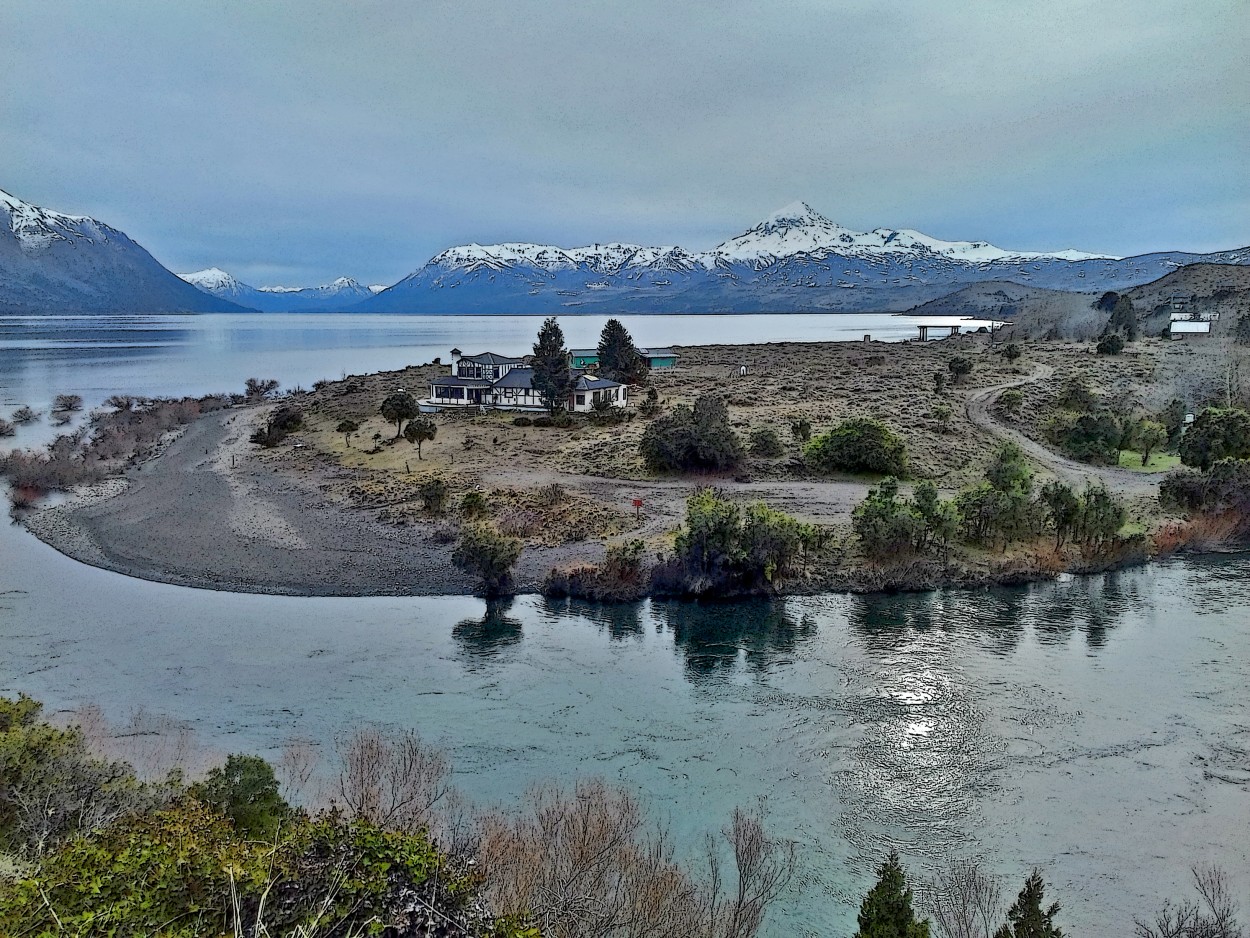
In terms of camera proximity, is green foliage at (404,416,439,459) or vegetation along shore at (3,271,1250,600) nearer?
vegetation along shore at (3,271,1250,600)

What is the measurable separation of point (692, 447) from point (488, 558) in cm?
1670

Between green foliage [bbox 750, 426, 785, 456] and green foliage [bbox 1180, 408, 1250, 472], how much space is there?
1985 cm

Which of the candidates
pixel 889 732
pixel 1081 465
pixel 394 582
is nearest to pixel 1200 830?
pixel 889 732

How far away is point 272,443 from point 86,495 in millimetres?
12552

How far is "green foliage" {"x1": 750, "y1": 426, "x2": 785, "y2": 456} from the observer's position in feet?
141

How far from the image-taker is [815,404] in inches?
2142

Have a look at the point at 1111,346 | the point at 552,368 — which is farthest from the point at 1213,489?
the point at 1111,346

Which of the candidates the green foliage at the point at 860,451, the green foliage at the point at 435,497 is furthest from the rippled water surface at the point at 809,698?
the green foliage at the point at 860,451

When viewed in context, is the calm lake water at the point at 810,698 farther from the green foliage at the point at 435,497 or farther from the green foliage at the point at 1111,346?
the green foliage at the point at 1111,346

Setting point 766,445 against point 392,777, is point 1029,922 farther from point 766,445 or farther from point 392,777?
point 766,445

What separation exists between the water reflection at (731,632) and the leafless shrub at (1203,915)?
1070 centimetres

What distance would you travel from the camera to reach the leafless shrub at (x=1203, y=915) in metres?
10.9

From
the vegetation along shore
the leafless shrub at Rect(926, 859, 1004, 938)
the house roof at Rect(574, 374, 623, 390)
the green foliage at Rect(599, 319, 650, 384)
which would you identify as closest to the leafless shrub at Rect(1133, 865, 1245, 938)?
the leafless shrub at Rect(926, 859, 1004, 938)

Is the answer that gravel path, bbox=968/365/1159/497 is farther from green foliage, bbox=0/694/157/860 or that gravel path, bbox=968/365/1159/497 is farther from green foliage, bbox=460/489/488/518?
green foliage, bbox=0/694/157/860
